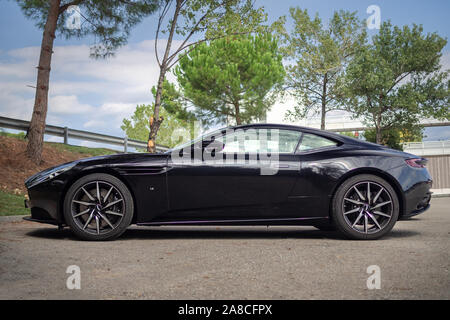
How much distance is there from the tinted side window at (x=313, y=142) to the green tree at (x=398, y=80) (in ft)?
73.0

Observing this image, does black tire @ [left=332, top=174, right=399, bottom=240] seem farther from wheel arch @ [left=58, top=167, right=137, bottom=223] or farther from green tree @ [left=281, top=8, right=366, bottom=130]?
green tree @ [left=281, top=8, right=366, bottom=130]

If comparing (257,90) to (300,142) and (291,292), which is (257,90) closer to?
(300,142)

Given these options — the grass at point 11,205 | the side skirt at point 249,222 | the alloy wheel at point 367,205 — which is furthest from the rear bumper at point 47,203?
the alloy wheel at point 367,205

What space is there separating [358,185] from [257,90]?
84.1ft

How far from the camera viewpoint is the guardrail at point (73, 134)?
48.4 feet

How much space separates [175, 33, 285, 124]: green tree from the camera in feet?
97.7

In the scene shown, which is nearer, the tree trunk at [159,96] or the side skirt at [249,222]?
the side skirt at [249,222]

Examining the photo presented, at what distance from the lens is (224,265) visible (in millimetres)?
3938

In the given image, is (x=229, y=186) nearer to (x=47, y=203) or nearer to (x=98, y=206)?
(x=98, y=206)

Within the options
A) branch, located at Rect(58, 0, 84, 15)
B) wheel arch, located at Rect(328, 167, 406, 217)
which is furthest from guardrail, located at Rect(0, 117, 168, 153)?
wheel arch, located at Rect(328, 167, 406, 217)

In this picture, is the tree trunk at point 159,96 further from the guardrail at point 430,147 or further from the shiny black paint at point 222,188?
the guardrail at point 430,147

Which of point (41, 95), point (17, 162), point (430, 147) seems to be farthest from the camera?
point (430, 147)

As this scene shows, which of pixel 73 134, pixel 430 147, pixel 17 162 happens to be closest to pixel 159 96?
pixel 17 162

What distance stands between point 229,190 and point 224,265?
1.32m
